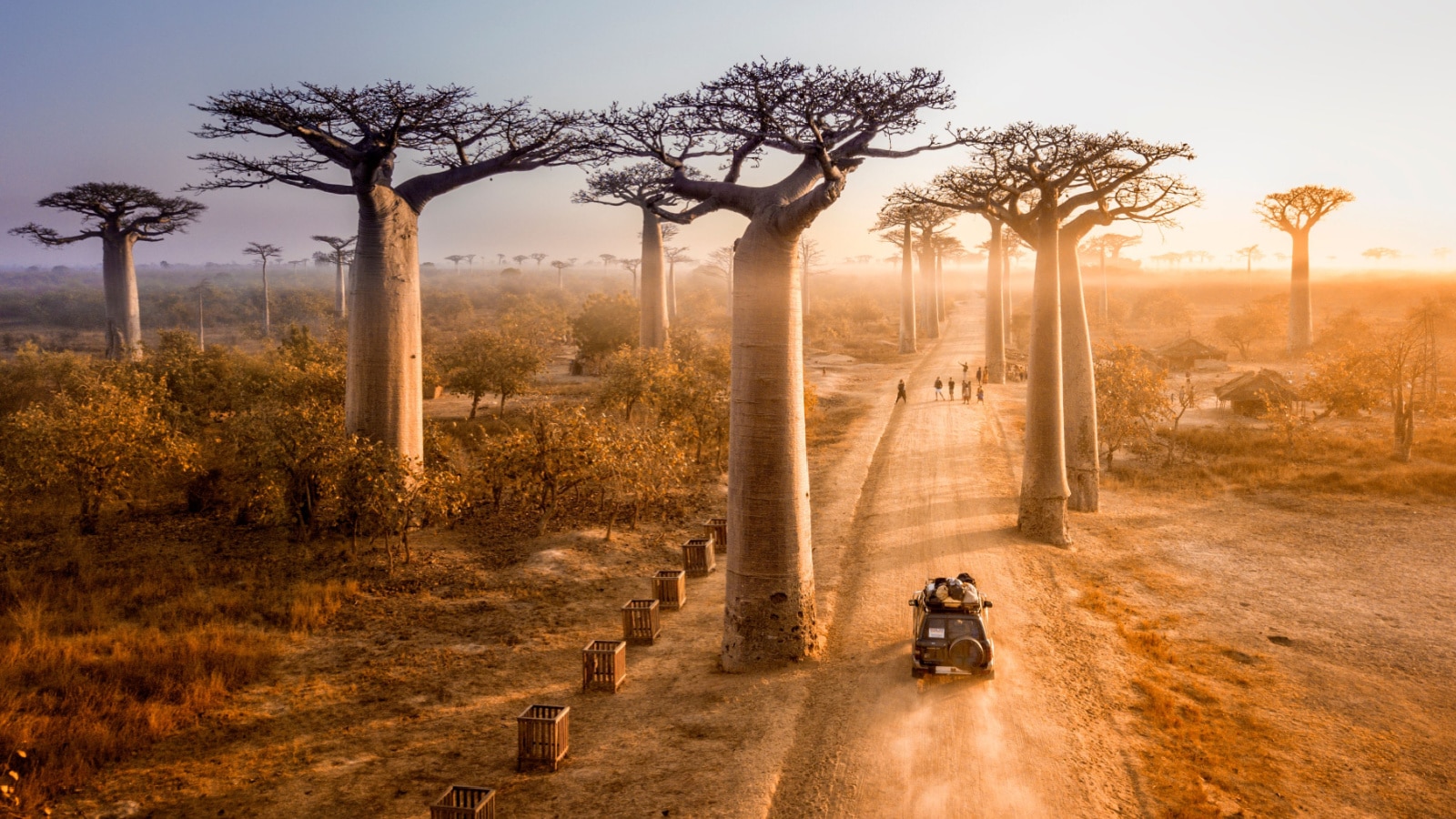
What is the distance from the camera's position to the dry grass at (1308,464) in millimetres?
17391

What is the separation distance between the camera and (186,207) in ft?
91.2

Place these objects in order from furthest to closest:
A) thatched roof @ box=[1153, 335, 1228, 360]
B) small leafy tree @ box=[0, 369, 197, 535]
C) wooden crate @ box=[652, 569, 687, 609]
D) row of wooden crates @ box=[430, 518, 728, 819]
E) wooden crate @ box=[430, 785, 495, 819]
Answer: thatched roof @ box=[1153, 335, 1228, 360] → small leafy tree @ box=[0, 369, 197, 535] → wooden crate @ box=[652, 569, 687, 609] → row of wooden crates @ box=[430, 518, 728, 819] → wooden crate @ box=[430, 785, 495, 819]

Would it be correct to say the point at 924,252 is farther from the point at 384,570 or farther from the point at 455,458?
the point at 384,570

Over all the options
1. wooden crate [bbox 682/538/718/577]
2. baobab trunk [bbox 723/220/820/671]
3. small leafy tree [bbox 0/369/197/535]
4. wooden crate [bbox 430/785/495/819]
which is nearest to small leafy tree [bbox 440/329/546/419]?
small leafy tree [bbox 0/369/197/535]

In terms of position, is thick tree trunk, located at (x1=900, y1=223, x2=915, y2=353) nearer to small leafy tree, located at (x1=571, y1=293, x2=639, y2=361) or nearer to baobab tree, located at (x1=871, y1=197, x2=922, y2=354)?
baobab tree, located at (x1=871, y1=197, x2=922, y2=354)

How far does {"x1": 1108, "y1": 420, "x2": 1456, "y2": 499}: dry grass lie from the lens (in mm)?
17391

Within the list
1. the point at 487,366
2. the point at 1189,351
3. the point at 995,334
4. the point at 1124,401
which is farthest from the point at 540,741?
the point at 1189,351

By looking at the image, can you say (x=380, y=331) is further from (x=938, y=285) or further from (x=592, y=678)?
(x=938, y=285)

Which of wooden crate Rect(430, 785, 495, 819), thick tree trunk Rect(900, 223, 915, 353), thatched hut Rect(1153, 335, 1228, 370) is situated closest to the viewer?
wooden crate Rect(430, 785, 495, 819)

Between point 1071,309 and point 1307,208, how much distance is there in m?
30.0

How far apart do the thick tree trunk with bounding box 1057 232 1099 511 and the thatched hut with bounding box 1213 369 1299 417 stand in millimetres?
12720

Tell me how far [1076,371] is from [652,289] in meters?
16.1

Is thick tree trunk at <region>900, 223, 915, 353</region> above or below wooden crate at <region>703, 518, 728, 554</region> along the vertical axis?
above

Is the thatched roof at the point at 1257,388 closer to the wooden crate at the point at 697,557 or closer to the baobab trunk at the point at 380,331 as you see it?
the wooden crate at the point at 697,557
